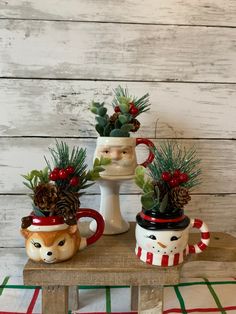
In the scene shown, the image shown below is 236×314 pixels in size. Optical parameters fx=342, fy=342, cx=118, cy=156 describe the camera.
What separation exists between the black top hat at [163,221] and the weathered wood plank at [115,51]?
0.39 m

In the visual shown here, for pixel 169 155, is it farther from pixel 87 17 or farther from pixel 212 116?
pixel 87 17

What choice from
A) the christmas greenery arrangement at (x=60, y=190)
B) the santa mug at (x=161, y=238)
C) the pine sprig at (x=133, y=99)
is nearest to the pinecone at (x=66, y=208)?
the christmas greenery arrangement at (x=60, y=190)

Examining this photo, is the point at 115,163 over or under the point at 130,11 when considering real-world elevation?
under

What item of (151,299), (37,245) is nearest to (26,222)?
(37,245)

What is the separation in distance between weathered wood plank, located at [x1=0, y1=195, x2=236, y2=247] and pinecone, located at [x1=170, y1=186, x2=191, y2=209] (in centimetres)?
32

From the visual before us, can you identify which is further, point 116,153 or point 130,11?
point 130,11

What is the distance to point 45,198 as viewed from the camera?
0.55 meters

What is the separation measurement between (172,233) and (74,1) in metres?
0.58

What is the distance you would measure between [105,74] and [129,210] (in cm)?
35

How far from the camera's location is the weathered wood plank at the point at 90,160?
846 millimetres

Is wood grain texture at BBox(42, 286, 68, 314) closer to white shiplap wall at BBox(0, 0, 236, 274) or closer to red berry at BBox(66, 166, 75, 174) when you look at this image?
red berry at BBox(66, 166, 75, 174)

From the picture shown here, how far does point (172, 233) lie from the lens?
22.3 inches

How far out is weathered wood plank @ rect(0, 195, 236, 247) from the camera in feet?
2.85

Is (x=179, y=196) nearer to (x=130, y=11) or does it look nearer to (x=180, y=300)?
(x=180, y=300)
